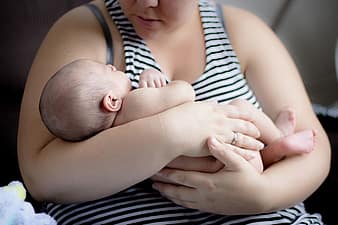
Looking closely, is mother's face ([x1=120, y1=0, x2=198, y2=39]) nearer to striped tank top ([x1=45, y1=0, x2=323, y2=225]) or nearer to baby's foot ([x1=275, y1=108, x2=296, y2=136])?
striped tank top ([x1=45, y1=0, x2=323, y2=225])

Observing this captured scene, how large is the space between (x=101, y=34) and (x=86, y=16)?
51mm

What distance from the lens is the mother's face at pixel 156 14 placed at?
1.22 meters

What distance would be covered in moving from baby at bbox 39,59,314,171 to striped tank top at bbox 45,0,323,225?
96 mm

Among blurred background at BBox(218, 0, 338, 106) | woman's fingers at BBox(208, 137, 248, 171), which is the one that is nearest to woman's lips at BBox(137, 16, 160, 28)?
woman's fingers at BBox(208, 137, 248, 171)

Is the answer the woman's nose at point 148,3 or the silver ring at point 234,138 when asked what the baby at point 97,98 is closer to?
the silver ring at point 234,138

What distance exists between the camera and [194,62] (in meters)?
1.35

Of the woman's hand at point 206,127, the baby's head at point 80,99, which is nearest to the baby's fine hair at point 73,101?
the baby's head at point 80,99

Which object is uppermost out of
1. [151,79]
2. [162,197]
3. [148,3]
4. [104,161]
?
[148,3]

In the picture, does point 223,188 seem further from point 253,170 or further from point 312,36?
point 312,36

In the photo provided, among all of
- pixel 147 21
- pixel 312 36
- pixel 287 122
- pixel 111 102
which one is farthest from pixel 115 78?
pixel 312 36

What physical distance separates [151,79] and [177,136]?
0.13m

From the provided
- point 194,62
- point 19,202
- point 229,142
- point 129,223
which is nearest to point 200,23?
point 194,62

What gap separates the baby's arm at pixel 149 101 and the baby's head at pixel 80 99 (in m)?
0.02

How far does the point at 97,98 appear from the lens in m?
1.12
